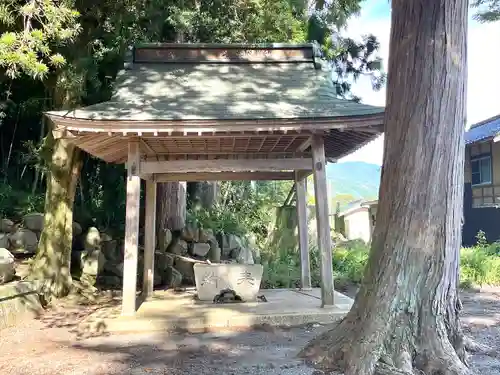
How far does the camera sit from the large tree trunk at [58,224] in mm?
8211

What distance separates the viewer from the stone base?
742 cm

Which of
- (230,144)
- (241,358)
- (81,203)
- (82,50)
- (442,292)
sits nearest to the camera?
(442,292)

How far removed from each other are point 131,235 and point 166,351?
6.00 feet

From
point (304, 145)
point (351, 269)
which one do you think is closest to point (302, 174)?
point (304, 145)

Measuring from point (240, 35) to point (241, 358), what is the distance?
346 inches

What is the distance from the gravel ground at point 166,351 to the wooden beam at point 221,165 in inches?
92.2

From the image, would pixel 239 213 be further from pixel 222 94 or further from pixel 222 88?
pixel 222 94

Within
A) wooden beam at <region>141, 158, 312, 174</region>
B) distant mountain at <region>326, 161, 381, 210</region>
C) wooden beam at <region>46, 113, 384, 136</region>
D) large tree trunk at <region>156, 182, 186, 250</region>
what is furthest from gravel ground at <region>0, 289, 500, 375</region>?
distant mountain at <region>326, 161, 381, 210</region>

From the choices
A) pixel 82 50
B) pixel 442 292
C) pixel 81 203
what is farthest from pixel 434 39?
pixel 81 203

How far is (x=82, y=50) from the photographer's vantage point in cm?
855

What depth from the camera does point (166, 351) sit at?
536 centimetres

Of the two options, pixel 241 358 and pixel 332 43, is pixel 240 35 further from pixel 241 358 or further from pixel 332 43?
pixel 241 358

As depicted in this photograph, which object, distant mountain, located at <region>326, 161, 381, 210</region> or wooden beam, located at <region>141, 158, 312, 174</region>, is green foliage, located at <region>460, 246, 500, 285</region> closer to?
wooden beam, located at <region>141, 158, 312, 174</region>

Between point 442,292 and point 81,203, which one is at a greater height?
point 81,203
